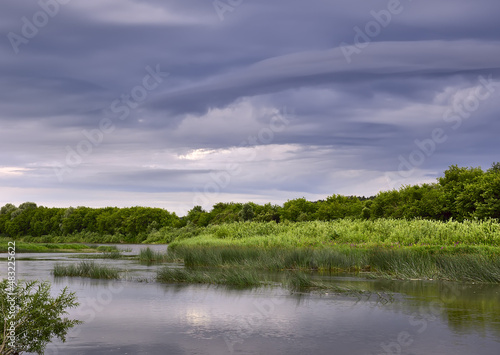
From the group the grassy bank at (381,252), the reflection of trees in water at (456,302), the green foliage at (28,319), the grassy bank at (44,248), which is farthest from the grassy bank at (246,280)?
the grassy bank at (44,248)

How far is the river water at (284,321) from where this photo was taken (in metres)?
11.1

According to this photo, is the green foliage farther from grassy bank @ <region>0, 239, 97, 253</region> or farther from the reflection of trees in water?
grassy bank @ <region>0, 239, 97, 253</region>

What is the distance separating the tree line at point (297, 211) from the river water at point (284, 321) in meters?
23.8

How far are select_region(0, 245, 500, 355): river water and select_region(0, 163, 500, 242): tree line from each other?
936 inches

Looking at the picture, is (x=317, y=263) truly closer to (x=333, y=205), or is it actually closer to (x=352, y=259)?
(x=352, y=259)

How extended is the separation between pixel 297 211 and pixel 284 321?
5641 centimetres

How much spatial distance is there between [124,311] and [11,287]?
573 centimetres

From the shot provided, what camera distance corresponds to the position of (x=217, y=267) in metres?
28.3

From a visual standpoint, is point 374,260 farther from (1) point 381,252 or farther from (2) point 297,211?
(2) point 297,211

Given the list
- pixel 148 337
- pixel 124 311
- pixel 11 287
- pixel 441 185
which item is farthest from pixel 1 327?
pixel 441 185

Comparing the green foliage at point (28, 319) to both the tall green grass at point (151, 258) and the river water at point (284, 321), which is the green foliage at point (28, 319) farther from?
the tall green grass at point (151, 258)

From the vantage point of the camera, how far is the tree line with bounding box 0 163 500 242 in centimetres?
4425

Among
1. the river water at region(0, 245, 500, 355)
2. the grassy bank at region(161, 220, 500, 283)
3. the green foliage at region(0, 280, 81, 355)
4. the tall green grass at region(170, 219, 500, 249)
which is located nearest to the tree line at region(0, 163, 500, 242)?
the tall green grass at region(170, 219, 500, 249)

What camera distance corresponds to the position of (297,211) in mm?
69812
